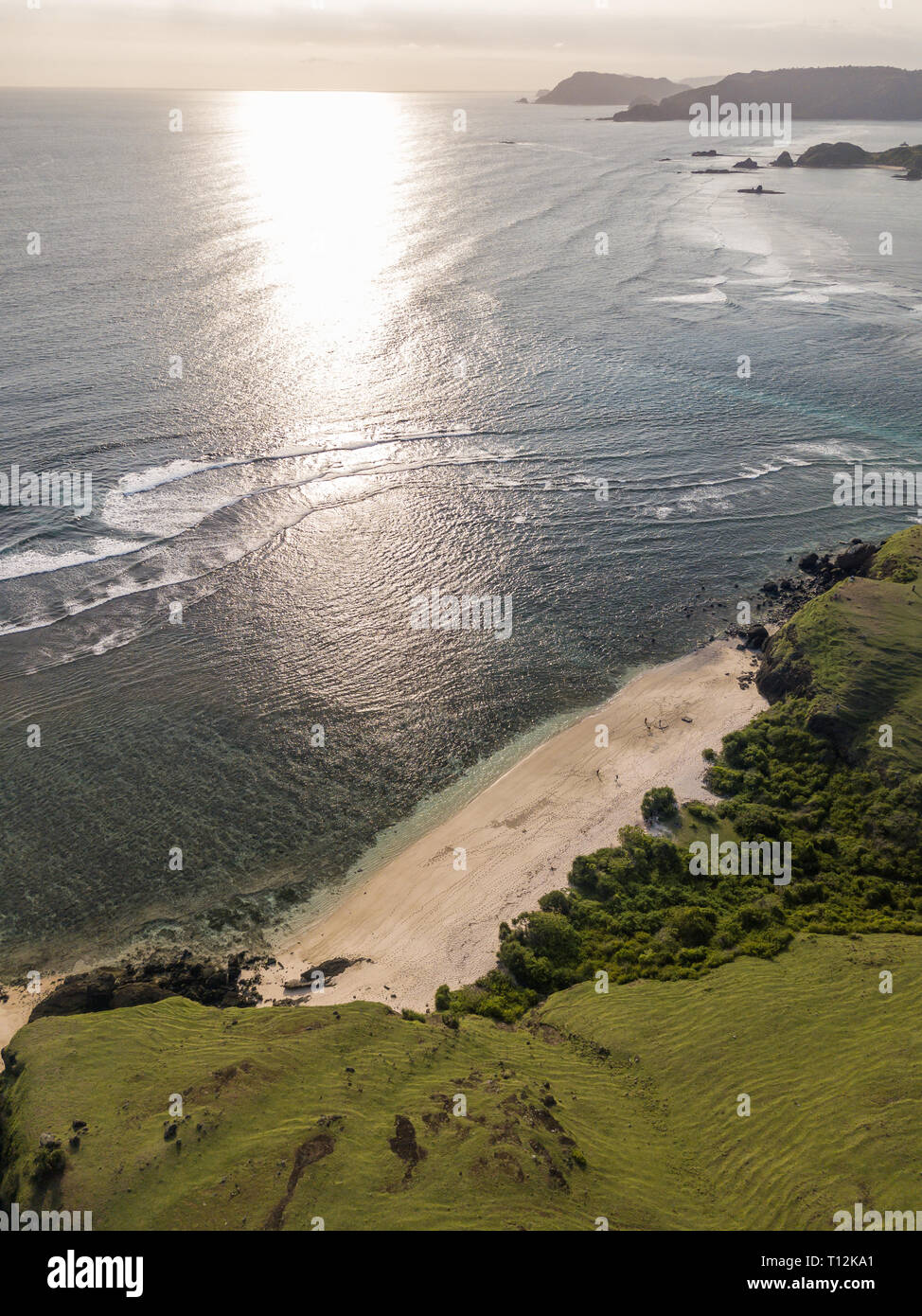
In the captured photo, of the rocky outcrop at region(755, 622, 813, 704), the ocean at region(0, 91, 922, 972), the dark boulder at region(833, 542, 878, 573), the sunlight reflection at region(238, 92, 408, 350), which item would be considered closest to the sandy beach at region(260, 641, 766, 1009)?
the rocky outcrop at region(755, 622, 813, 704)

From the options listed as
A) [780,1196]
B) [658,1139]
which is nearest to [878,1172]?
[780,1196]

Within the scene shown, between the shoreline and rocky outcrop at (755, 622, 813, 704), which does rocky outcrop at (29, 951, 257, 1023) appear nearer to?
the shoreline

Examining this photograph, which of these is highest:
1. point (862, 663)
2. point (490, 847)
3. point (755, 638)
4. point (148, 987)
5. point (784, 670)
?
point (862, 663)

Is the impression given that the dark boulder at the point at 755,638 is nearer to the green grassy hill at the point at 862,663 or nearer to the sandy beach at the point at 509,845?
the sandy beach at the point at 509,845

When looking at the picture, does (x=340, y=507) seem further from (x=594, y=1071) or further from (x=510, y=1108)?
(x=510, y=1108)

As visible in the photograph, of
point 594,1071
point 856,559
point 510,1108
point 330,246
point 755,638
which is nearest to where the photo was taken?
point 510,1108

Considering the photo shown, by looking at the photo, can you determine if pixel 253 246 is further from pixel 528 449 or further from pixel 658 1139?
pixel 658 1139

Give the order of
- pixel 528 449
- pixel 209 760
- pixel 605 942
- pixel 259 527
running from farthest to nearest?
pixel 528 449 < pixel 259 527 < pixel 209 760 < pixel 605 942

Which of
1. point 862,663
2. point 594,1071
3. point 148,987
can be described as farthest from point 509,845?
point 862,663
